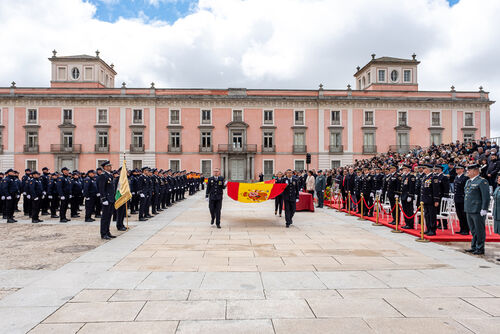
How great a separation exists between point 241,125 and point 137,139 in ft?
40.5

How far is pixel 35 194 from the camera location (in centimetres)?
1230

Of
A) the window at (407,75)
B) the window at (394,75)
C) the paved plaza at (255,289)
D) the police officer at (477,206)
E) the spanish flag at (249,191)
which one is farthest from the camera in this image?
the window at (407,75)

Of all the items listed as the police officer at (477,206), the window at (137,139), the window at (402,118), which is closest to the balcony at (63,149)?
the window at (137,139)

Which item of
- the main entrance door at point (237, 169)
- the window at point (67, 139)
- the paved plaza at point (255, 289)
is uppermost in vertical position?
the window at point (67, 139)

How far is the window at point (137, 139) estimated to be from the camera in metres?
40.5

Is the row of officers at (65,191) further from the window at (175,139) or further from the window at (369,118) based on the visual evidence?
the window at (369,118)

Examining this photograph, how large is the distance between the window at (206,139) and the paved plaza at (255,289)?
3309 cm

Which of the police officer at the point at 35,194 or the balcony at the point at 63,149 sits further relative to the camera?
the balcony at the point at 63,149

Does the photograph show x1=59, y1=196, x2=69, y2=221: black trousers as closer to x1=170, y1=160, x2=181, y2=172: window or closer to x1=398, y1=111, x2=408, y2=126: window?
x1=170, y1=160, x2=181, y2=172: window

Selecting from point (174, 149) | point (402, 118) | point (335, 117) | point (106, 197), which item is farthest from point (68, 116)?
point (402, 118)

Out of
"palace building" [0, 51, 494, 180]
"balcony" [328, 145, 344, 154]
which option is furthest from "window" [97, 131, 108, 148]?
"balcony" [328, 145, 344, 154]

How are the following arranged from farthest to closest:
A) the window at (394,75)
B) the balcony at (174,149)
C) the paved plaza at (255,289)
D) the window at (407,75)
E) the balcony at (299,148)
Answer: the window at (407,75) → the window at (394,75) → the balcony at (299,148) → the balcony at (174,149) → the paved plaza at (255,289)

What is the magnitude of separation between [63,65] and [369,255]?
4660cm

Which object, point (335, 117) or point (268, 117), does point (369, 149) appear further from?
point (268, 117)
